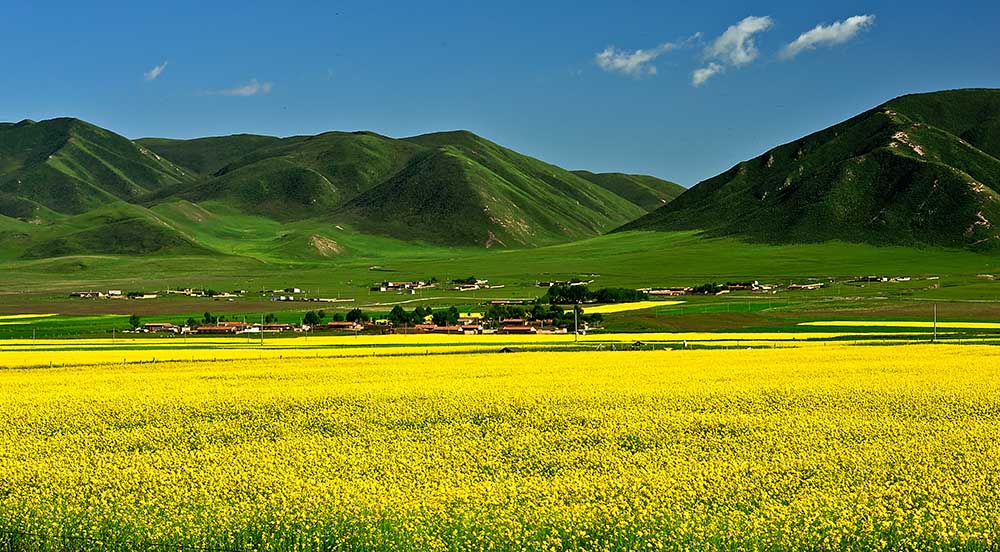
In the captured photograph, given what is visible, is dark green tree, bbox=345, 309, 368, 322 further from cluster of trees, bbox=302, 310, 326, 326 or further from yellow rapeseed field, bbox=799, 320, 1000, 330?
yellow rapeseed field, bbox=799, 320, 1000, 330

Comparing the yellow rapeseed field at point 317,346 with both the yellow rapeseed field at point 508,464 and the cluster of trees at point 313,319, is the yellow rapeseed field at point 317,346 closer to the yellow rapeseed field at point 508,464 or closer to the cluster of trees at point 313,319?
the yellow rapeseed field at point 508,464

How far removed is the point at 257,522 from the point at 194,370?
114ft

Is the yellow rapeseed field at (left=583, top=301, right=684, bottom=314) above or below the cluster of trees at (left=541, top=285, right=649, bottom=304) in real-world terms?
below

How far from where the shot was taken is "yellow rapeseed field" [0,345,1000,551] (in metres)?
18.2

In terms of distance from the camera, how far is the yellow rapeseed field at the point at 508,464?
1817cm

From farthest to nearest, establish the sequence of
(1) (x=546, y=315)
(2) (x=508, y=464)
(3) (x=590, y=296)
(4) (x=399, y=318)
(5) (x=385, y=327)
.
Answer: (3) (x=590, y=296)
(1) (x=546, y=315)
(4) (x=399, y=318)
(5) (x=385, y=327)
(2) (x=508, y=464)

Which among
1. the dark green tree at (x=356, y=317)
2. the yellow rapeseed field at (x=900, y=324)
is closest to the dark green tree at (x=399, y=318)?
the dark green tree at (x=356, y=317)

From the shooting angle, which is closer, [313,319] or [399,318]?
[399,318]

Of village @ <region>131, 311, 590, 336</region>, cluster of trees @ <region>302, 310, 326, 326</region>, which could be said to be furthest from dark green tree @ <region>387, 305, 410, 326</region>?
cluster of trees @ <region>302, 310, 326, 326</region>

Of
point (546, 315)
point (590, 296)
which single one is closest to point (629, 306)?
point (590, 296)

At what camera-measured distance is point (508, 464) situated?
77.9 feet

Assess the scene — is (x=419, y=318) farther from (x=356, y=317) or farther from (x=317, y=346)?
(x=317, y=346)

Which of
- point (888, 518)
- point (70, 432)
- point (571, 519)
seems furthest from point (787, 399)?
point (70, 432)

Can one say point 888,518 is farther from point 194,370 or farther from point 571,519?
point 194,370
